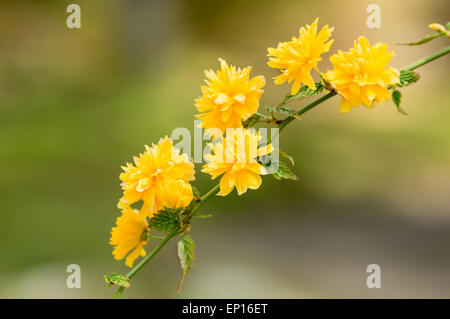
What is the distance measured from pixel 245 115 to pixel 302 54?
0.16 feet

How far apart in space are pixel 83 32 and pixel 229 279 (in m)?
1.83

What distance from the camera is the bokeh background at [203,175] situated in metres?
1.72

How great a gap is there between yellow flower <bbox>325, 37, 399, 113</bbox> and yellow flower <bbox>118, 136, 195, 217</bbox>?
0.33 feet

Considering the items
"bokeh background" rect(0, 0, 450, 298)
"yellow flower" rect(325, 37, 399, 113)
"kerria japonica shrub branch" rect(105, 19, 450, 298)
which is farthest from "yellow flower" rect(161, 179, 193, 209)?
"bokeh background" rect(0, 0, 450, 298)

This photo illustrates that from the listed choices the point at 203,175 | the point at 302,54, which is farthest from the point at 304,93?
the point at 203,175

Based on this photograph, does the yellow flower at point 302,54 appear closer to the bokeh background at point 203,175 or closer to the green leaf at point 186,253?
the green leaf at point 186,253

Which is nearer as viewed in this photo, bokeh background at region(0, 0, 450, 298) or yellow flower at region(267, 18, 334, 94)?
yellow flower at region(267, 18, 334, 94)

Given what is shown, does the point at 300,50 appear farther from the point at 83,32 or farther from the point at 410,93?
the point at 83,32

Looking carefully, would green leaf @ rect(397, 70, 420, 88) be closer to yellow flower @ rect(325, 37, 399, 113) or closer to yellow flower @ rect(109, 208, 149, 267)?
yellow flower @ rect(325, 37, 399, 113)

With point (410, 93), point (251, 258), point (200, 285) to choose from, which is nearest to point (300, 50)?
point (200, 285)

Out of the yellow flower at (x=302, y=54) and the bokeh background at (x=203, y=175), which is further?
the bokeh background at (x=203, y=175)

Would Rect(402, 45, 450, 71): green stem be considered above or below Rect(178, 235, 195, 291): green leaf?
above

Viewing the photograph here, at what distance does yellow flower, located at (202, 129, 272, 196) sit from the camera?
26cm

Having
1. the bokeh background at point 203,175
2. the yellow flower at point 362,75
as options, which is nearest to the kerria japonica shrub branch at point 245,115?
the yellow flower at point 362,75
